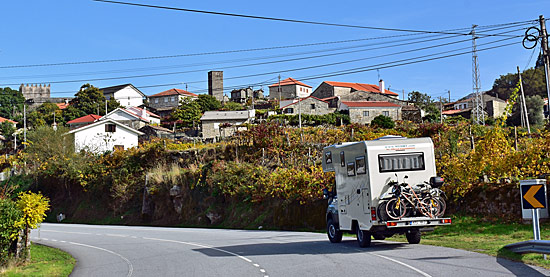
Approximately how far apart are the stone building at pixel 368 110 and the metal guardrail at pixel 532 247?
62.5 m

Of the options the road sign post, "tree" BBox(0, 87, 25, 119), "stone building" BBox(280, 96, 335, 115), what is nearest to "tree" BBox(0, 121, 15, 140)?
"tree" BBox(0, 87, 25, 119)

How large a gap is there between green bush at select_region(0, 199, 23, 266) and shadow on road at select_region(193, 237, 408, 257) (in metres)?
5.90

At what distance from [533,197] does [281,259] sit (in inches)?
263

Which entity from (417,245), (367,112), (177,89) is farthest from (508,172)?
(177,89)

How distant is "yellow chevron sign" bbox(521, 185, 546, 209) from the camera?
1298cm

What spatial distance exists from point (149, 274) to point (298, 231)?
13.4m

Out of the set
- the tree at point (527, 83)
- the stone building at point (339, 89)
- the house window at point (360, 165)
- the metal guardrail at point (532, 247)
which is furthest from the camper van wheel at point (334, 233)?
the stone building at point (339, 89)

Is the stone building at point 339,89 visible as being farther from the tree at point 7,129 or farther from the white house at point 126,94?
the tree at point 7,129

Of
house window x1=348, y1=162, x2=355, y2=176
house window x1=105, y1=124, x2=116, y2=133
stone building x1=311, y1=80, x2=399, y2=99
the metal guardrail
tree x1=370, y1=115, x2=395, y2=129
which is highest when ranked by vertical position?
stone building x1=311, y1=80, x2=399, y2=99

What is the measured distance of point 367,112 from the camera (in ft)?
253

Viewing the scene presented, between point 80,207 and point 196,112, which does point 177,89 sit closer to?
point 196,112

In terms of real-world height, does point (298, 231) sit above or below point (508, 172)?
below

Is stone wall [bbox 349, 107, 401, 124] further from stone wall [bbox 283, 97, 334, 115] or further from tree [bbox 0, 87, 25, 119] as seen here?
tree [bbox 0, 87, 25, 119]

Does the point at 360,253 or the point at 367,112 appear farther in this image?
the point at 367,112
